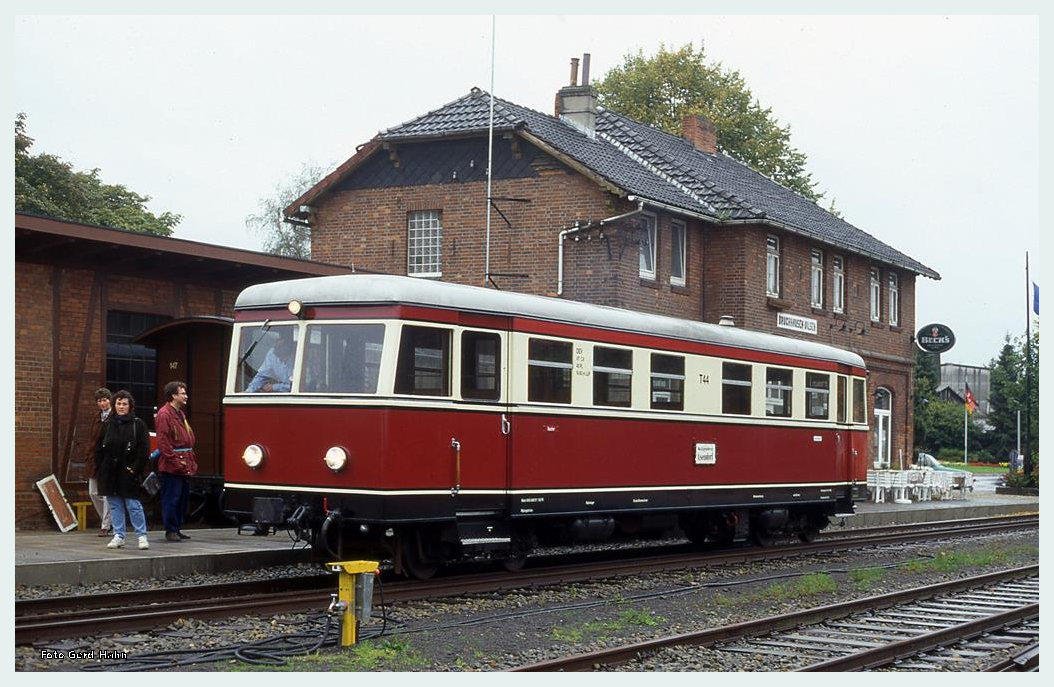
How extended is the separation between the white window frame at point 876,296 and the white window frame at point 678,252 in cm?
853

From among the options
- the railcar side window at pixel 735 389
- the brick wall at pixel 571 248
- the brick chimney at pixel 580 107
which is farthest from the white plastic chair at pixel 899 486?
the railcar side window at pixel 735 389

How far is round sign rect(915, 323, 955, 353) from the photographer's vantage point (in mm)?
35500

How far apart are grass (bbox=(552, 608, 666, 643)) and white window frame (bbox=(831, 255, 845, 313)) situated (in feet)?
73.4

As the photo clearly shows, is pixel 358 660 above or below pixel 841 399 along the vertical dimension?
below

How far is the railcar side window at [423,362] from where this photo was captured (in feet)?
41.3

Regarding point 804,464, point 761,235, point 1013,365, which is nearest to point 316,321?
point 804,464

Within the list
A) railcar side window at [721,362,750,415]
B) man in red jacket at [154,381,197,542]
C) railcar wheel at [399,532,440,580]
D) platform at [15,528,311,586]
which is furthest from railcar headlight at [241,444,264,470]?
railcar side window at [721,362,750,415]

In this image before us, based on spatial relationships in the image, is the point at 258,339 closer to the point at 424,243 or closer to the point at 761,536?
the point at 761,536

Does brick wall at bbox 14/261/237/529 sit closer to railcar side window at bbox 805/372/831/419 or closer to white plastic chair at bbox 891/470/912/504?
railcar side window at bbox 805/372/831/419

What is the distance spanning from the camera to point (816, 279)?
32.4 metres

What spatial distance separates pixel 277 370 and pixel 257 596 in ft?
8.06

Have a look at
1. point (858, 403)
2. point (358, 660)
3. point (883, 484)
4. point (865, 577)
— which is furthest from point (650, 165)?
point (358, 660)

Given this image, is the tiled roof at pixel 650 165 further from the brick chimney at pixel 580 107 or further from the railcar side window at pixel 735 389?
the railcar side window at pixel 735 389

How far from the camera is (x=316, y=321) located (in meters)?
13.0
